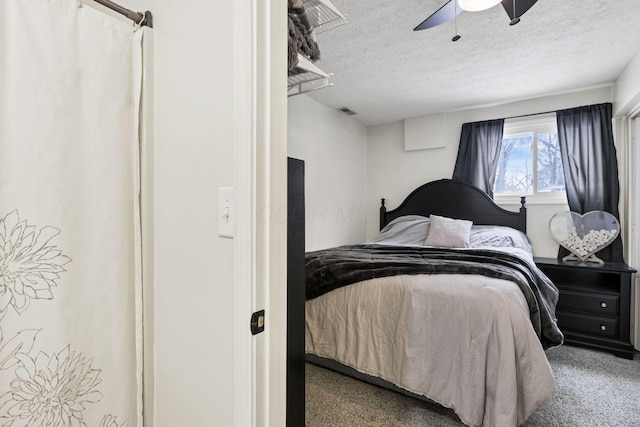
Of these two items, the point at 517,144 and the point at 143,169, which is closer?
the point at 143,169

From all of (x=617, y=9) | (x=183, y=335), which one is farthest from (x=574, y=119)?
(x=183, y=335)

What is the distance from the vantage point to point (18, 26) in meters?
0.78

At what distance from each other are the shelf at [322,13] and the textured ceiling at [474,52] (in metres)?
0.21

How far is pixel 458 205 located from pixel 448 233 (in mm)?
638

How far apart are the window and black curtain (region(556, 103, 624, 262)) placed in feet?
0.49

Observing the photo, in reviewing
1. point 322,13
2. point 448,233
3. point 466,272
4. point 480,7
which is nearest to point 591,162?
point 448,233

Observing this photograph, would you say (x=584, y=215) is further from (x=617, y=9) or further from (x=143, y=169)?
(x=143, y=169)

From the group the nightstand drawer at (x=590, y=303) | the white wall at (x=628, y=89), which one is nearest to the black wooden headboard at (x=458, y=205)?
the nightstand drawer at (x=590, y=303)

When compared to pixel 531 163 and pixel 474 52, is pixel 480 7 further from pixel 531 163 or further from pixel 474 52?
pixel 531 163

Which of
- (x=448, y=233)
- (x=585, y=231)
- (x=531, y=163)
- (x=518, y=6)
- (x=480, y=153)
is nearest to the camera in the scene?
(x=518, y=6)

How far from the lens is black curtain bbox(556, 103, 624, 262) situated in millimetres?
2891

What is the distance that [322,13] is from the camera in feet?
5.50

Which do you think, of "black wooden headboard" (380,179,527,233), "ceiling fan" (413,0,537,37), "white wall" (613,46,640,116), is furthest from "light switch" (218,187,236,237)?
"black wooden headboard" (380,179,527,233)

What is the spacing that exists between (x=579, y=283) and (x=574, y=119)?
5.28 feet
